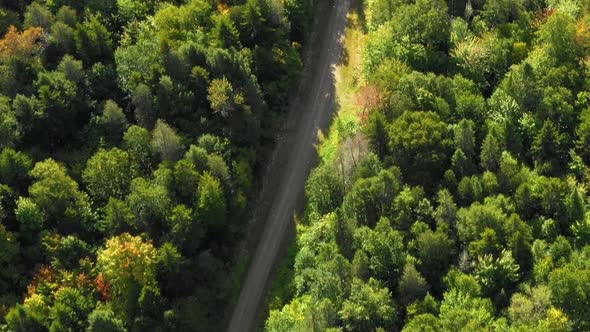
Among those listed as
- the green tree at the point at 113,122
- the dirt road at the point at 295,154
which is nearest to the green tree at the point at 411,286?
the dirt road at the point at 295,154

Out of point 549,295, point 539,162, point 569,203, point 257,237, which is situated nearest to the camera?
point 549,295

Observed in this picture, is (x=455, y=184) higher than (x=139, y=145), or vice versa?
(x=139, y=145)

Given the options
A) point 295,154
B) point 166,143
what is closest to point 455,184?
point 295,154

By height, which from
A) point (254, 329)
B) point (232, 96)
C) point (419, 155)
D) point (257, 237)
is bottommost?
point (254, 329)

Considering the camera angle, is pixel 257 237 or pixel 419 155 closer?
pixel 419 155

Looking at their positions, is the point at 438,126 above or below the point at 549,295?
above

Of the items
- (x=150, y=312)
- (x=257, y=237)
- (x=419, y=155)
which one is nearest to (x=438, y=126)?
(x=419, y=155)

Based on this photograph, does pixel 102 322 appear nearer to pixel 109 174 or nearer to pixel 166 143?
pixel 109 174

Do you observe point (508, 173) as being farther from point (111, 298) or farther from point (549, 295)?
point (111, 298)
